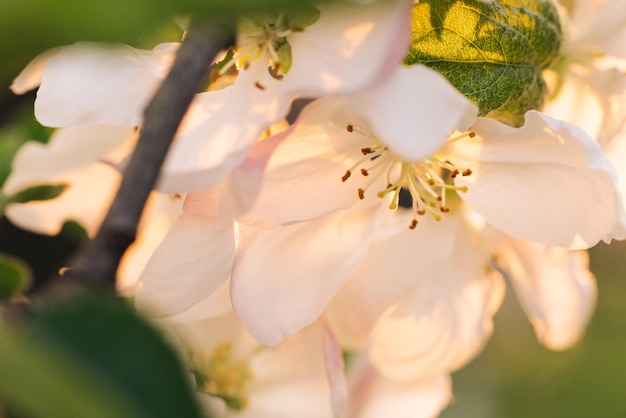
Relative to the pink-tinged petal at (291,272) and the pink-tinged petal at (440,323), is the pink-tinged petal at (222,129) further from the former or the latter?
the pink-tinged petal at (440,323)

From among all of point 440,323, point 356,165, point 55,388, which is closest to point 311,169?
point 356,165

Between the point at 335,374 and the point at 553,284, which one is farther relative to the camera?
the point at 553,284

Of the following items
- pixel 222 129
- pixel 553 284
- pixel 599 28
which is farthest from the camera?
pixel 553 284

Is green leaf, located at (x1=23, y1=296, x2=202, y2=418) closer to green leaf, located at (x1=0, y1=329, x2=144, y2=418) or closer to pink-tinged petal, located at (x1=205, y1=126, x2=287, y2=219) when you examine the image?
green leaf, located at (x1=0, y1=329, x2=144, y2=418)

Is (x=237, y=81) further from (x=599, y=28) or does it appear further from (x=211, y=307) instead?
(x=599, y=28)

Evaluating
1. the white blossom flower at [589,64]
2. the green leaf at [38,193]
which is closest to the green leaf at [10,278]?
the green leaf at [38,193]

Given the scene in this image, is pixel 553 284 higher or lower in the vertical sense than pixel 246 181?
lower

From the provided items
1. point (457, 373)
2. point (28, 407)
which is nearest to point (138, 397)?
point (28, 407)
